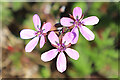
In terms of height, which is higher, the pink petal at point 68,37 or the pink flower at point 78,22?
the pink flower at point 78,22

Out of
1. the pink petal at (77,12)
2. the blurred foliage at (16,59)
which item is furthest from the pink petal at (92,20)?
the blurred foliage at (16,59)

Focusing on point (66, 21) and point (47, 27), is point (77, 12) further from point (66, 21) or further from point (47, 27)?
point (47, 27)

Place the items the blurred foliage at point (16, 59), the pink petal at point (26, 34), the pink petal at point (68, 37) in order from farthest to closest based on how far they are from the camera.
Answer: the blurred foliage at point (16, 59) → the pink petal at point (26, 34) → the pink petal at point (68, 37)

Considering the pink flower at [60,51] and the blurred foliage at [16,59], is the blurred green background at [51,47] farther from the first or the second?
the pink flower at [60,51]

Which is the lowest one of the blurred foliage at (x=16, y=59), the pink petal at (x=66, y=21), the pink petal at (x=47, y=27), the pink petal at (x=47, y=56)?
the blurred foliage at (x=16, y=59)

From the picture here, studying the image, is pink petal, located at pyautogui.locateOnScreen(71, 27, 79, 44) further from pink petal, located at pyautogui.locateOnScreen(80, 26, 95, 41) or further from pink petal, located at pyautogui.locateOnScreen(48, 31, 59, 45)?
pink petal, located at pyautogui.locateOnScreen(48, 31, 59, 45)

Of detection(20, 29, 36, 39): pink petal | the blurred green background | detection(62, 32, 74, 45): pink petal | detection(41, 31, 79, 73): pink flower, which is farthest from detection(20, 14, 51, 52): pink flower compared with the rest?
the blurred green background

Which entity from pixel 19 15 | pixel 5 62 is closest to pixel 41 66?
pixel 5 62

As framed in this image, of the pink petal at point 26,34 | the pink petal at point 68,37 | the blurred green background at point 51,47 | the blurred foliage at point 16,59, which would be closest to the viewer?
the pink petal at point 68,37

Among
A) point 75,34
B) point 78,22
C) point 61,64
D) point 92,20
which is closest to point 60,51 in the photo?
point 61,64
